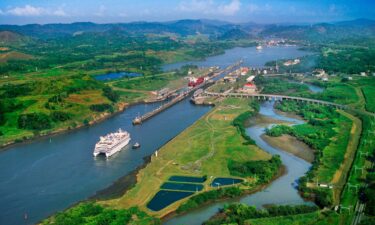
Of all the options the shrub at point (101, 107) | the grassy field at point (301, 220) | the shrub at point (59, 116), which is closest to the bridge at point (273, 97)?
the shrub at point (101, 107)

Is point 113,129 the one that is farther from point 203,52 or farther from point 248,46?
point 248,46

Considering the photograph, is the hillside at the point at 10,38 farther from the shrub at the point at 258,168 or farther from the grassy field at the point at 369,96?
the shrub at the point at 258,168

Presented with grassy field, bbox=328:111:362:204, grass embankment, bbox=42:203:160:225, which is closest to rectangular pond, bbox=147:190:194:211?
grass embankment, bbox=42:203:160:225

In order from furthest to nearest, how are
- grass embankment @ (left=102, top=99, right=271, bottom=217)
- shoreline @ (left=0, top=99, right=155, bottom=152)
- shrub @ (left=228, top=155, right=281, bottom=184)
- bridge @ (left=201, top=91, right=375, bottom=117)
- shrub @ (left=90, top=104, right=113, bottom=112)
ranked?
bridge @ (left=201, top=91, right=375, bottom=117)
shrub @ (left=90, top=104, right=113, bottom=112)
shoreline @ (left=0, top=99, right=155, bottom=152)
shrub @ (left=228, top=155, right=281, bottom=184)
grass embankment @ (left=102, top=99, right=271, bottom=217)

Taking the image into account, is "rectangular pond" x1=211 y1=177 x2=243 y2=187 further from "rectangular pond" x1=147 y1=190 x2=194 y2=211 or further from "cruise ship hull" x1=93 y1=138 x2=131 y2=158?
"cruise ship hull" x1=93 y1=138 x2=131 y2=158

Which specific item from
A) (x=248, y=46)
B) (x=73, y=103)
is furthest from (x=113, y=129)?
(x=248, y=46)

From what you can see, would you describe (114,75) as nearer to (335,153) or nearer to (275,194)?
(335,153)
